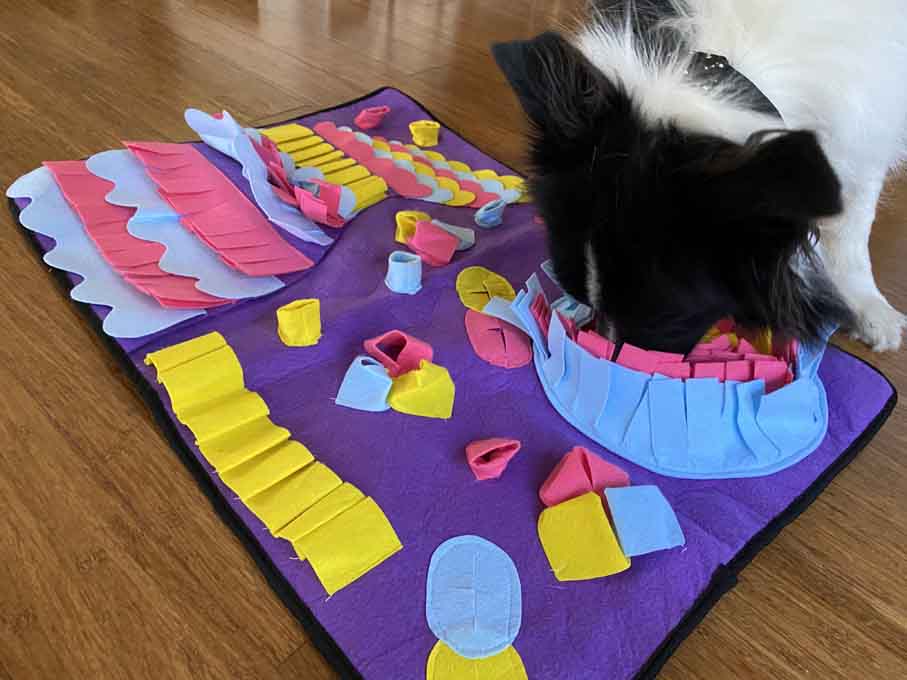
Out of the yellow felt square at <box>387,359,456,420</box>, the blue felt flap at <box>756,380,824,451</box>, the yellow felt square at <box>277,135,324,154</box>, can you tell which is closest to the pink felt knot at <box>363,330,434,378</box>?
the yellow felt square at <box>387,359,456,420</box>

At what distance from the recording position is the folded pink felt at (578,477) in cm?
111

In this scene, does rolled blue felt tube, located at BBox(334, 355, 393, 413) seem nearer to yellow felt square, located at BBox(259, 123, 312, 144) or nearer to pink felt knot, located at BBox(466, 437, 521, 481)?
pink felt knot, located at BBox(466, 437, 521, 481)

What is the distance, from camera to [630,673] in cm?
90

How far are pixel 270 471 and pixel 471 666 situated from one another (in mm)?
415

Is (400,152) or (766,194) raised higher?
(766,194)

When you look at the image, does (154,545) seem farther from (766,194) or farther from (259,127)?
(259,127)

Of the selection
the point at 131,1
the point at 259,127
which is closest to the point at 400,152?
the point at 259,127

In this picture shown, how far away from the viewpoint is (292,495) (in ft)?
3.44

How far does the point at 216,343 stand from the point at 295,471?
33 cm

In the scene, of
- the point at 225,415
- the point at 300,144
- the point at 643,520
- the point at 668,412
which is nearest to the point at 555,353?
the point at 668,412

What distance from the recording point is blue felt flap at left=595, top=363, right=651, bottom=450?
1.21 meters

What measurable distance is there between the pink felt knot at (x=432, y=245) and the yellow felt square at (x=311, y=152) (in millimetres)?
482

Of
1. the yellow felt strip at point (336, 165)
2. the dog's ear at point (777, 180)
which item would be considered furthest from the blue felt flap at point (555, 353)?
the yellow felt strip at point (336, 165)

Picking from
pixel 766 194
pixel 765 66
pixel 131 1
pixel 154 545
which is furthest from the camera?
pixel 131 1
